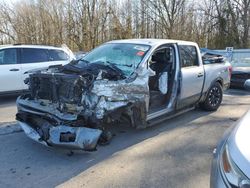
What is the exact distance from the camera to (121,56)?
19.1 ft

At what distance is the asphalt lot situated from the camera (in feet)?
13.3

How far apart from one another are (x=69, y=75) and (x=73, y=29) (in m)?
25.4

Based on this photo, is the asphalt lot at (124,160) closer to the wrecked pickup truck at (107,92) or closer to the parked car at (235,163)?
the wrecked pickup truck at (107,92)

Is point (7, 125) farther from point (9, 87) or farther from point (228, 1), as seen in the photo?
point (228, 1)

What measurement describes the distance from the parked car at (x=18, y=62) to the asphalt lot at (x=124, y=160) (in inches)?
91.1

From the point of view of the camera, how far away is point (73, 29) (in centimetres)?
2934

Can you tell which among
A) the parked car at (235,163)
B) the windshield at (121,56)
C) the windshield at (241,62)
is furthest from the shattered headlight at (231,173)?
the windshield at (241,62)

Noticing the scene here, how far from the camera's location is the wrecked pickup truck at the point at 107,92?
15.4 ft

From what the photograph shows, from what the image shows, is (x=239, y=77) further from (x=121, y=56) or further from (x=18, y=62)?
(x=18, y=62)

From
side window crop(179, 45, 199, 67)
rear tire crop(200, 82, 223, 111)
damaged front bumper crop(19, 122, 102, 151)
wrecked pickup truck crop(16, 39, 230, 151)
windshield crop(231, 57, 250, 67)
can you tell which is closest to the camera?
damaged front bumper crop(19, 122, 102, 151)

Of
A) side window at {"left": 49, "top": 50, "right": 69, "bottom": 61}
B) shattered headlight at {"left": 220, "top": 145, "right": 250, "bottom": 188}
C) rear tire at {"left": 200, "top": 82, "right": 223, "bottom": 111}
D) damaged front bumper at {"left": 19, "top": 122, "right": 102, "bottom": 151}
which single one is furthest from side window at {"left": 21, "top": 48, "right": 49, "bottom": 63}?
shattered headlight at {"left": 220, "top": 145, "right": 250, "bottom": 188}

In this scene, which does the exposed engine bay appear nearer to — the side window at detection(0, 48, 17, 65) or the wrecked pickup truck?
the wrecked pickup truck

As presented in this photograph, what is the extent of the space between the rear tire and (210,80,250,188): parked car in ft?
15.3

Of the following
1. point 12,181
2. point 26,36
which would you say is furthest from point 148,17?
point 12,181
